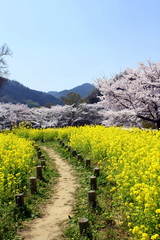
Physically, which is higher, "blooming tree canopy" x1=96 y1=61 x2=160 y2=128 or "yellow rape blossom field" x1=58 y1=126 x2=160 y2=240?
"blooming tree canopy" x1=96 y1=61 x2=160 y2=128

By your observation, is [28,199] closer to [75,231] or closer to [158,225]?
[75,231]

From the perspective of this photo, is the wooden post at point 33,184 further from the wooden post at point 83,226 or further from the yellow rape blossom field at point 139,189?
the wooden post at point 83,226

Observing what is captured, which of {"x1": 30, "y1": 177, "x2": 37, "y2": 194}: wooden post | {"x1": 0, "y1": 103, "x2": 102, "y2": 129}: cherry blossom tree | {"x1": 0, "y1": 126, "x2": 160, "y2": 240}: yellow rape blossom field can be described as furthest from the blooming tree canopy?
{"x1": 0, "y1": 103, "x2": 102, "y2": 129}: cherry blossom tree

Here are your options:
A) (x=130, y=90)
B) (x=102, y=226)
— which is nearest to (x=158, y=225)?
(x=102, y=226)

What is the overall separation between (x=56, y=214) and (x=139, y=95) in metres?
9.98

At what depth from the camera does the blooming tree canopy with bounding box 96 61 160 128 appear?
44.2ft

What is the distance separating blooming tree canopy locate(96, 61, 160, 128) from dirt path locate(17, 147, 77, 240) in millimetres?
7481

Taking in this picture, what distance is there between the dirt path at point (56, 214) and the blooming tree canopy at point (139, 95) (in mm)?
7481

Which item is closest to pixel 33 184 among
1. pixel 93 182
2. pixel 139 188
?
pixel 93 182

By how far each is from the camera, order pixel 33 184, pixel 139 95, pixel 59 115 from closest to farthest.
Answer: pixel 33 184, pixel 139 95, pixel 59 115

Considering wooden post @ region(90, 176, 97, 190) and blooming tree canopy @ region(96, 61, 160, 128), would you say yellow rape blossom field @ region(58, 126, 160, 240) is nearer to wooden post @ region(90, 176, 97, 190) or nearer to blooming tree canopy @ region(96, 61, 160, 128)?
wooden post @ region(90, 176, 97, 190)

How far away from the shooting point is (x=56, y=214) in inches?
203

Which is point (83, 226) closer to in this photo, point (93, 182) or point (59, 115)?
point (93, 182)

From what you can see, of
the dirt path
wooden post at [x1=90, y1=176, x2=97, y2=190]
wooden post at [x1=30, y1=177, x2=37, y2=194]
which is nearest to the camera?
the dirt path
